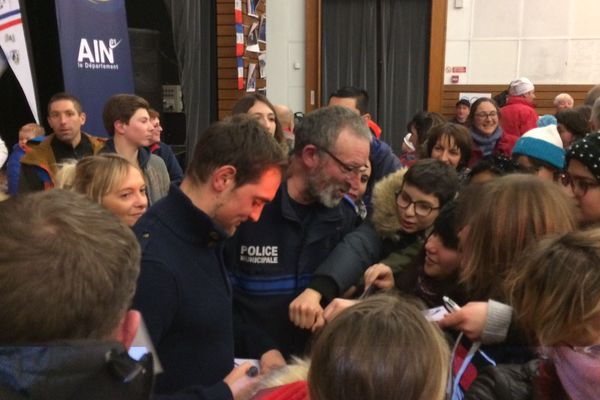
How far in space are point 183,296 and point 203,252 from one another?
0.46 ft

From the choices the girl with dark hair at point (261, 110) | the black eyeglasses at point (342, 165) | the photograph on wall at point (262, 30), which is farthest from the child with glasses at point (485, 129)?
the photograph on wall at point (262, 30)

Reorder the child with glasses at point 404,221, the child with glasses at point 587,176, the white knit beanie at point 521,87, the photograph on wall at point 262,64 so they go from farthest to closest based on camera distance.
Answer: the photograph on wall at point 262,64 → the white knit beanie at point 521,87 → the child with glasses at point 404,221 → the child with glasses at point 587,176

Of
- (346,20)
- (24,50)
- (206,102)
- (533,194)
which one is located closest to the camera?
(533,194)

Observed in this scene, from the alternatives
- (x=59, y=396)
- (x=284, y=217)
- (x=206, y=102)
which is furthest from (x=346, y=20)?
Result: (x=59, y=396)

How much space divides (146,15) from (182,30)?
1211 millimetres

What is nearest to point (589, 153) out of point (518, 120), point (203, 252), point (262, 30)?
point (203, 252)

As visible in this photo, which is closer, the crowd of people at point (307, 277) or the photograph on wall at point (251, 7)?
the crowd of people at point (307, 277)

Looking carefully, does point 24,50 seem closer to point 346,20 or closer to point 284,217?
point 284,217

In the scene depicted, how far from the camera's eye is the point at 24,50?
14.1 feet

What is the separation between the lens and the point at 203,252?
1.43 m

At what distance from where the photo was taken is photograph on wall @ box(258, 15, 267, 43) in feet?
25.7

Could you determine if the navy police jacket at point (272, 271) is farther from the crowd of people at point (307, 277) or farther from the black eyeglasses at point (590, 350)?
the black eyeglasses at point (590, 350)

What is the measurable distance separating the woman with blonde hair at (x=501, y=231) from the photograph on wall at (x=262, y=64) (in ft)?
22.2

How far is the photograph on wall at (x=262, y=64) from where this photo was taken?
25.6 ft
